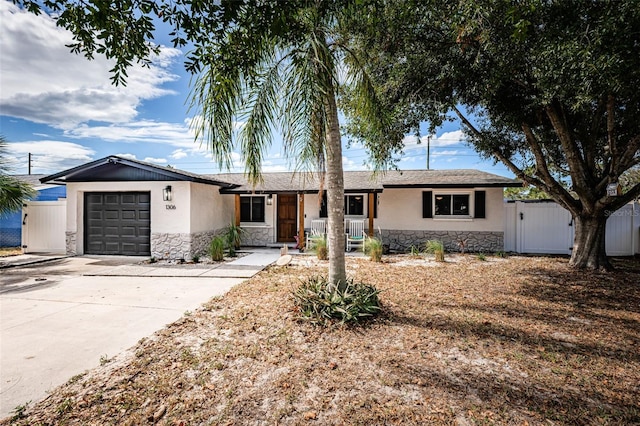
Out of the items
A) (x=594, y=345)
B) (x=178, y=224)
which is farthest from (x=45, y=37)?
(x=594, y=345)

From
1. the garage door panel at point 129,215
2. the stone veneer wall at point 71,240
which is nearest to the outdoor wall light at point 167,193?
the garage door panel at point 129,215

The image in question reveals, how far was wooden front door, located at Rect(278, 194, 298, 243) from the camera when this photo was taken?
1345cm

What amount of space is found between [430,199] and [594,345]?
28.4ft

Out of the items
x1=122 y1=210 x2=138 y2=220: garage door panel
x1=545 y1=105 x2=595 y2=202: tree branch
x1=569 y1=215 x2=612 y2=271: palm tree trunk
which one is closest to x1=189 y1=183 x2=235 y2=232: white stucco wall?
x1=122 y1=210 x2=138 y2=220: garage door panel

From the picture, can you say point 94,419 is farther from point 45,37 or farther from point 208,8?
point 45,37

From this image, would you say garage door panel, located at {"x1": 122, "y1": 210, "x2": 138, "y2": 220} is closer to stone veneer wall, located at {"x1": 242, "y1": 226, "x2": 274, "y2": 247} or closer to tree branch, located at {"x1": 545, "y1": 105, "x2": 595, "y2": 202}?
stone veneer wall, located at {"x1": 242, "y1": 226, "x2": 274, "y2": 247}

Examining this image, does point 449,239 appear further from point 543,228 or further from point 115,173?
point 115,173

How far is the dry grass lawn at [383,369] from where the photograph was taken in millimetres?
2488

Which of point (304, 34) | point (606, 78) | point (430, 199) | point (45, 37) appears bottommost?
point (430, 199)

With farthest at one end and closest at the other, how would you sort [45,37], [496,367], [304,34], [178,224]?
[178,224], [45,37], [304,34], [496,367]

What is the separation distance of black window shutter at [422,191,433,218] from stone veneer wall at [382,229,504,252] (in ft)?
2.41

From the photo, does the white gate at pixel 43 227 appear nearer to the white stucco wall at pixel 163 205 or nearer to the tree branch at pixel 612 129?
the white stucco wall at pixel 163 205

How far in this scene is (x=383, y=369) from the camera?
125 inches

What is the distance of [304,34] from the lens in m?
3.67
